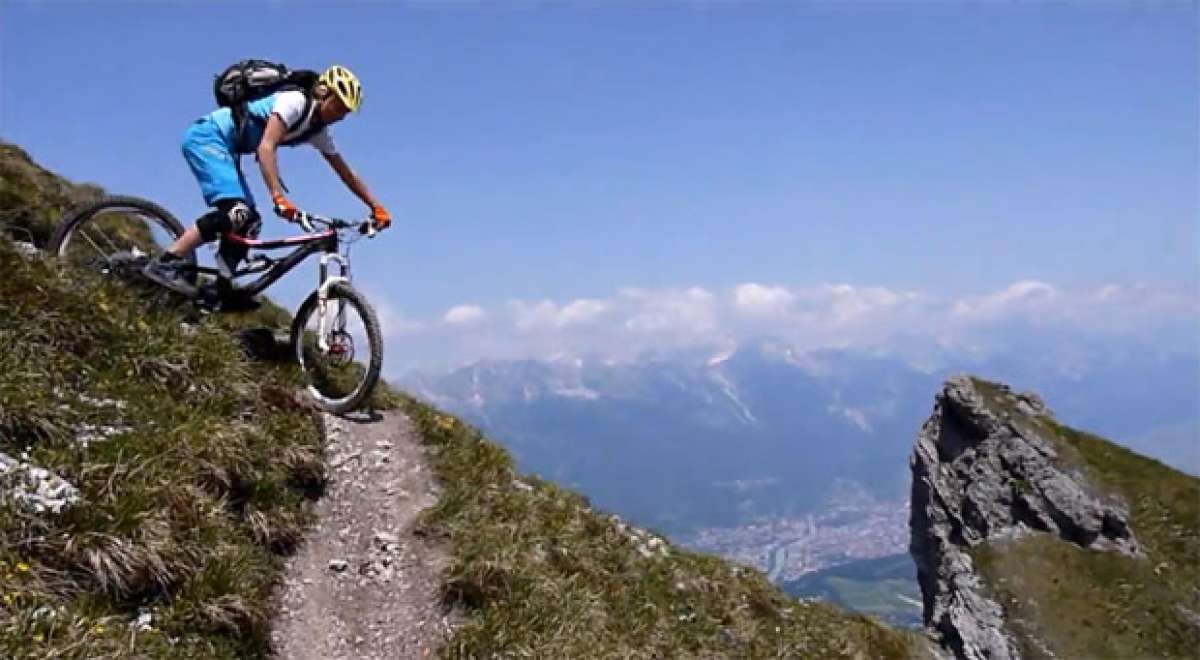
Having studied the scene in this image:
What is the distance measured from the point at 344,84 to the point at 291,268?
2.88 m

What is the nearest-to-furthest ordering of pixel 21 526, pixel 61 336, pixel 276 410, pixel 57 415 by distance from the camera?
pixel 21 526 < pixel 57 415 < pixel 61 336 < pixel 276 410

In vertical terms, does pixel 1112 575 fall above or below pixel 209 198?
above

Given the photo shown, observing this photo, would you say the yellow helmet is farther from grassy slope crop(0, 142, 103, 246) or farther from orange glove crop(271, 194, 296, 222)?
grassy slope crop(0, 142, 103, 246)

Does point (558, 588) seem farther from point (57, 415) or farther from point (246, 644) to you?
point (57, 415)

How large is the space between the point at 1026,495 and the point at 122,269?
129140mm

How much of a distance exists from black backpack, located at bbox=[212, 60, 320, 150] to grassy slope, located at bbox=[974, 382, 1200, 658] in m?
101

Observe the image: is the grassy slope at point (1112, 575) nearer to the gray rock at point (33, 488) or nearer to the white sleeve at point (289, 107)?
the white sleeve at point (289, 107)

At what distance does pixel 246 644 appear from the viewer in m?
8.06

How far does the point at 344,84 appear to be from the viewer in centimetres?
1239

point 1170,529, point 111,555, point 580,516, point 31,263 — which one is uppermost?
point 1170,529

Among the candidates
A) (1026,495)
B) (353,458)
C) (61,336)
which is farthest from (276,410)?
(1026,495)

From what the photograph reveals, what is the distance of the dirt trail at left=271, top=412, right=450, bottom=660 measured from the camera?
9.22 metres

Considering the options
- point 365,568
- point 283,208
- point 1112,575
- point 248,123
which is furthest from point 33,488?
point 1112,575

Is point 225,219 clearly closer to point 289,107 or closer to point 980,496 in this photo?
point 289,107
